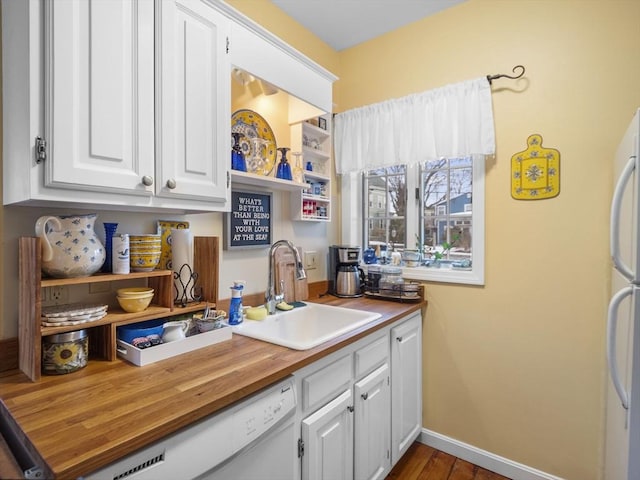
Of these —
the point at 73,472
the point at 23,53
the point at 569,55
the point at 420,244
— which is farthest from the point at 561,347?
the point at 23,53

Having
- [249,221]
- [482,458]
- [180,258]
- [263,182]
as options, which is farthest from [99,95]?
[482,458]

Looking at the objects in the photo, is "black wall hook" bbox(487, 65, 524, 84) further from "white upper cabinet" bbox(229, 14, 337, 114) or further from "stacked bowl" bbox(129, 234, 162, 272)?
"stacked bowl" bbox(129, 234, 162, 272)

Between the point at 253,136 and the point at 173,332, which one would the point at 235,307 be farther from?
the point at 253,136

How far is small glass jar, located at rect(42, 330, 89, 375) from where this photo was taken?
100cm

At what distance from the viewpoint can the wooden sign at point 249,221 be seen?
1745 mm

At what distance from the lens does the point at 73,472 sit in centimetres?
62

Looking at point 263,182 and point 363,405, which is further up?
point 263,182

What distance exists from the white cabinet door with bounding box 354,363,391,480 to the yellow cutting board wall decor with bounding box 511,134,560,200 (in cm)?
119

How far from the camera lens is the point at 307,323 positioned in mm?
1794

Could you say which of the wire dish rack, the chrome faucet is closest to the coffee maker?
the wire dish rack

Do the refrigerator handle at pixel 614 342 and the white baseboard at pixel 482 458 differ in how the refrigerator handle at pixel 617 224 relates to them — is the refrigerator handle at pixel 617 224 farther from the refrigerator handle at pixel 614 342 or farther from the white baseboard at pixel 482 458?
the white baseboard at pixel 482 458

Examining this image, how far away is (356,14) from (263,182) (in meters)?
1.30

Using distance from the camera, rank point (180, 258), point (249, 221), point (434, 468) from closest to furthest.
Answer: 1. point (180, 258)
2. point (249, 221)
3. point (434, 468)

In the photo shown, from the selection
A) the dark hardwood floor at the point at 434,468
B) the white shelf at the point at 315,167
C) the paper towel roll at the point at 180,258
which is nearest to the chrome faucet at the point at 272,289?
the white shelf at the point at 315,167
